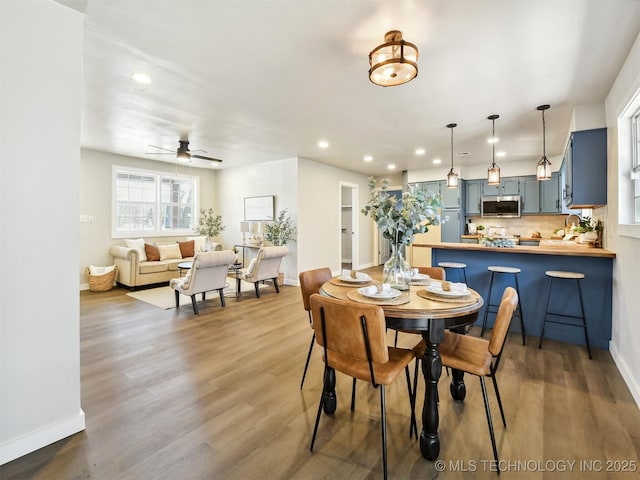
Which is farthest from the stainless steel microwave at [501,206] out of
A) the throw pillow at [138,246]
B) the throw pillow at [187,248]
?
the throw pillow at [138,246]

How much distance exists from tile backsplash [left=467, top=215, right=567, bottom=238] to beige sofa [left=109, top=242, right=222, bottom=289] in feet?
22.5

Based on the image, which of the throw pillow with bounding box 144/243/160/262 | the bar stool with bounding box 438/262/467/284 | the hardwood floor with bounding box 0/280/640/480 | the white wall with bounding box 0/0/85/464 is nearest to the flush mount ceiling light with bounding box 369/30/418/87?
the white wall with bounding box 0/0/85/464

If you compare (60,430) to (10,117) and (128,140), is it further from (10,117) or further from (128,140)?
(128,140)

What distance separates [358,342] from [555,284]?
3.05m

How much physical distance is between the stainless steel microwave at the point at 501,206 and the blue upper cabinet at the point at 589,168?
3.51 meters

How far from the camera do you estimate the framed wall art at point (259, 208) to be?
6630 millimetres

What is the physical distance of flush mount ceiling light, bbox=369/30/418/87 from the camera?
1923mm

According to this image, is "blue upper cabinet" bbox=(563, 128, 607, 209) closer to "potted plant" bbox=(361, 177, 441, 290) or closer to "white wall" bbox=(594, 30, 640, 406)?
"white wall" bbox=(594, 30, 640, 406)

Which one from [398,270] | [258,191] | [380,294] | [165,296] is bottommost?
[165,296]

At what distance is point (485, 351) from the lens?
188cm

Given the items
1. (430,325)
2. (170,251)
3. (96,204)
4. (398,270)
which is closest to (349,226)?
(170,251)

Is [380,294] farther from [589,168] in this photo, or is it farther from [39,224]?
[589,168]

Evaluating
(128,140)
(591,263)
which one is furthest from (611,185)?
(128,140)

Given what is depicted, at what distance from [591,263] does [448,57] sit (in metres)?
2.59
